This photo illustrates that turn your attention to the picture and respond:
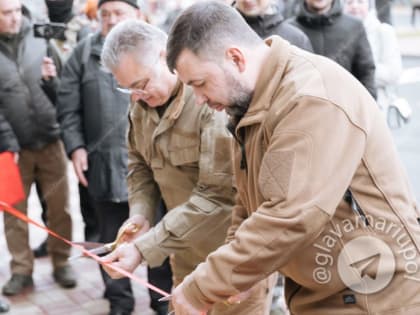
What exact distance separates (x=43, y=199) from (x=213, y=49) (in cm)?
364

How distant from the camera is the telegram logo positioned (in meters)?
2.21

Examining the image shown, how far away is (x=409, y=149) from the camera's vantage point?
7.95 meters

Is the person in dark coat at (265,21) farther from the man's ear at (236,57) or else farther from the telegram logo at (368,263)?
the telegram logo at (368,263)

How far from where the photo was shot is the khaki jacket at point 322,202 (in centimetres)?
208

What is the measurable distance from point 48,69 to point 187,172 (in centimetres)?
216

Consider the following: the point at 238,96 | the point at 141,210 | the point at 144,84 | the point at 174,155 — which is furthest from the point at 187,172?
the point at 238,96

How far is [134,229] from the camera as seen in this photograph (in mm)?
3328

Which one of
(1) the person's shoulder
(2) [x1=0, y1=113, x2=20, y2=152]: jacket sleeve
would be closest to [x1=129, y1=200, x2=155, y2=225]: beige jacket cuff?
(2) [x1=0, y1=113, x2=20, y2=152]: jacket sleeve

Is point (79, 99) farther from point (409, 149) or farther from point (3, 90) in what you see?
point (409, 149)

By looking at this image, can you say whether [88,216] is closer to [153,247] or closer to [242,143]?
[153,247]

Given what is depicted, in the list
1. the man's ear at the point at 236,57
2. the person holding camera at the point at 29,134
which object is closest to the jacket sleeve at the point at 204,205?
the man's ear at the point at 236,57

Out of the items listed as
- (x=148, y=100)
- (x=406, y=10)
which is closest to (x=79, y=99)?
(x=148, y=100)

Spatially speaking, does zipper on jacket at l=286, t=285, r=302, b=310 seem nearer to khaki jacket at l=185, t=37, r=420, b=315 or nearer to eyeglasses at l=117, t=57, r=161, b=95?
khaki jacket at l=185, t=37, r=420, b=315

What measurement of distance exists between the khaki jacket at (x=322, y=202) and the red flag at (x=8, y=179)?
2.59 metres
